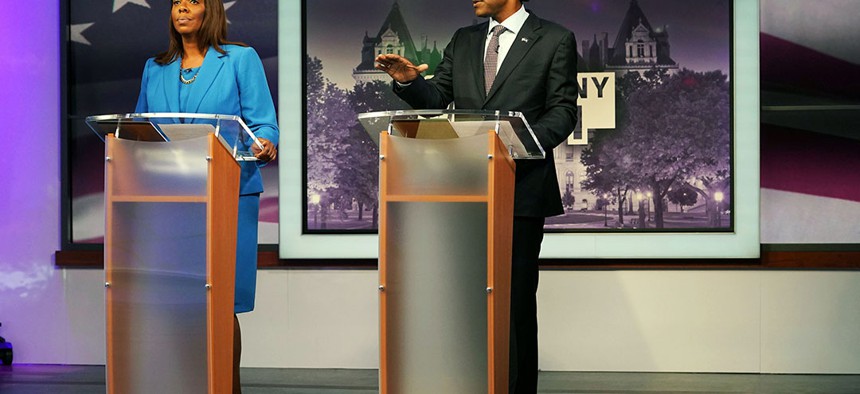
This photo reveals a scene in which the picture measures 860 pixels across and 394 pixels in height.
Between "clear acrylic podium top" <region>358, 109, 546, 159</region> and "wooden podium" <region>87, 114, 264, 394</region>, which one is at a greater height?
"clear acrylic podium top" <region>358, 109, 546, 159</region>

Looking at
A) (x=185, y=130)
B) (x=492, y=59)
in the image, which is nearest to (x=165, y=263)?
(x=185, y=130)

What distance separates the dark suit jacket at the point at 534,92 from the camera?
3.17 m

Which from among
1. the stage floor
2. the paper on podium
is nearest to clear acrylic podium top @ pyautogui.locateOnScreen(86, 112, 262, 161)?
the paper on podium

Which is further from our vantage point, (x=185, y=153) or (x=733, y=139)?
(x=733, y=139)

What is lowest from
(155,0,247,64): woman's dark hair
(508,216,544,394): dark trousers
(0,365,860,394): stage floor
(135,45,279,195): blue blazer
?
(0,365,860,394): stage floor

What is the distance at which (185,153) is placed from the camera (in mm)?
2754

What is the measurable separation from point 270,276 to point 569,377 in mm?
1469

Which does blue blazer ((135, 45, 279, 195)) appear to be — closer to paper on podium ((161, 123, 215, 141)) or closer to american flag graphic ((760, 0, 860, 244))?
paper on podium ((161, 123, 215, 141))

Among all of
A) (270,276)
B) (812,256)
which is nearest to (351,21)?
(270,276)

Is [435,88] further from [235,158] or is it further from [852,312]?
[852,312]

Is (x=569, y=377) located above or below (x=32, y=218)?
below

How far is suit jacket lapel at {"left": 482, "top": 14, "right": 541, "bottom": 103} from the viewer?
321 centimetres

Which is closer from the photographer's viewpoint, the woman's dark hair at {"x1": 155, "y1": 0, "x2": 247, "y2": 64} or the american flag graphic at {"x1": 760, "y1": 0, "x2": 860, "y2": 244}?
the woman's dark hair at {"x1": 155, "y1": 0, "x2": 247, "y2": 64}

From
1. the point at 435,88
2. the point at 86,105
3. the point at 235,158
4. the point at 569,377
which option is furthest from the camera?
the point at 86,105
